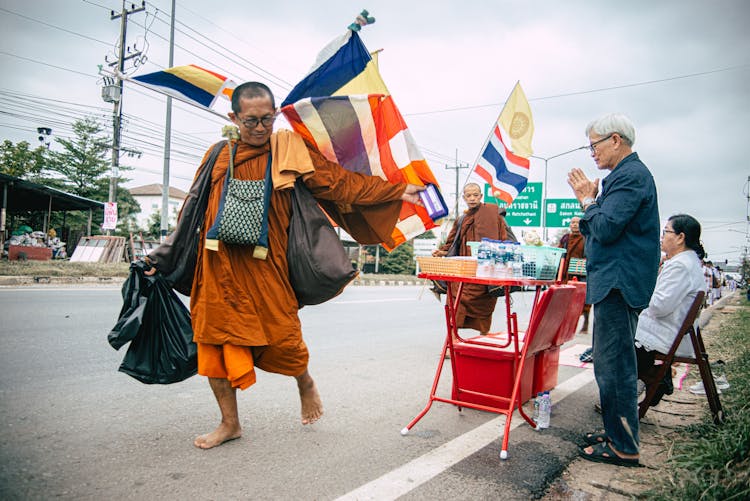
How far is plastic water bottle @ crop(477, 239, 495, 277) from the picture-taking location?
10.8ft

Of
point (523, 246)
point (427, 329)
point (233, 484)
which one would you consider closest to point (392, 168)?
point (523, 246)

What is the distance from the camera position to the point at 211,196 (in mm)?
3039

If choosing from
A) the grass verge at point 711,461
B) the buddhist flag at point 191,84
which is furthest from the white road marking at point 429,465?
the buddhist flag at point 191,84

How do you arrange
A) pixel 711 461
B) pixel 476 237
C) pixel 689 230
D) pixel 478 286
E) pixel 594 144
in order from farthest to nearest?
pixel 476 237
pixel 478 286
pixel 689 230
pixel 594 144
pixel 711 461

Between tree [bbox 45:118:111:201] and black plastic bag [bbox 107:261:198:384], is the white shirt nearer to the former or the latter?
black plastic bag [bbox 107:261:198:384]

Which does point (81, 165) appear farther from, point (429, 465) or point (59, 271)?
point (429, 465)

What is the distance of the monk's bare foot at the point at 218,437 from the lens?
9.61ft

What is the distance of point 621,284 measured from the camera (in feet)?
9.51

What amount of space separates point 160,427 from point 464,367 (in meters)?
2.13

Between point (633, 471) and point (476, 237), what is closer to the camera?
point (633, 471)

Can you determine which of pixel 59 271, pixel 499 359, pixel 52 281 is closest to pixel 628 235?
pixel 499 359

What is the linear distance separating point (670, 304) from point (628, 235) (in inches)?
39.5

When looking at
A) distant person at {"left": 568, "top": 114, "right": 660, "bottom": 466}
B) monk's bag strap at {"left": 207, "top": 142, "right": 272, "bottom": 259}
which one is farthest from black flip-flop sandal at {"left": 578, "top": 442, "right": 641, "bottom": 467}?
monk's bag strap at {"left": 207, "top": 142, "right": 272, "bottom": 259}

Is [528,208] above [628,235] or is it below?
above
